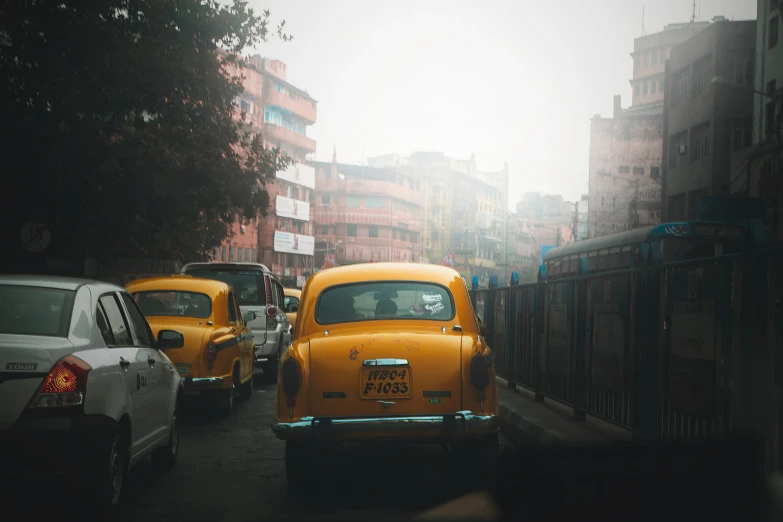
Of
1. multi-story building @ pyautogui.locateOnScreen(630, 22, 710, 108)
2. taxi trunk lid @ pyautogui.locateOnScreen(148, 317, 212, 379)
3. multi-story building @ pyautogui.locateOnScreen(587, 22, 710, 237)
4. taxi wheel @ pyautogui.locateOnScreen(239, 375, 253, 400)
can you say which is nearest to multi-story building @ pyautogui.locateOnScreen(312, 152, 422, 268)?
multi-story building @ pyautogui.locateOnScreen(587, 22, 710, 237)

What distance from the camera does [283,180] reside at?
96375 millimetres

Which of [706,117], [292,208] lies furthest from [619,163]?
[706,117]

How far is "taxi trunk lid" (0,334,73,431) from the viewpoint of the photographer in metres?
5.66

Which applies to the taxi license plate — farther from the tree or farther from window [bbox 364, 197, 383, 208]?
window [bbox 364, 197, 383, 208]

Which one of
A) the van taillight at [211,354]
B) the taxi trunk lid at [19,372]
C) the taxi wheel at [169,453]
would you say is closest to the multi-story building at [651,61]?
the van taillight at [211,354]

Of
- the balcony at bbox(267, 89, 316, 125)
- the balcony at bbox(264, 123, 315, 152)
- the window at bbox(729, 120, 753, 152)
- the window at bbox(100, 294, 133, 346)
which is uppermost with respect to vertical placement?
the balcony at bbox(267, 89, 316, 125)

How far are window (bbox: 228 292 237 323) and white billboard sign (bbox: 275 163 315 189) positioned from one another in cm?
8147

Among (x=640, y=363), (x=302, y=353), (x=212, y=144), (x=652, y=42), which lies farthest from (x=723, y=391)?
(x=652, y=42)

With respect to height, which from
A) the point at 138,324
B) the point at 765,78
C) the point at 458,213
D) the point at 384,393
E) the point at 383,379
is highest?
the point at 458,213

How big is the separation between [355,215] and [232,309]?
106399 millimetres

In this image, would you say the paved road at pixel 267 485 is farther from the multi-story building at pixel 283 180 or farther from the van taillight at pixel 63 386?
the multi-story building at pixel 283 180

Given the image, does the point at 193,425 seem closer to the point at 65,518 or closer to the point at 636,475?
the point at 65,518

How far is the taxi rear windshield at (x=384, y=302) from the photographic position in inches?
338

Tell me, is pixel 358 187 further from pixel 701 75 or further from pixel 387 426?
pixel 387 426
